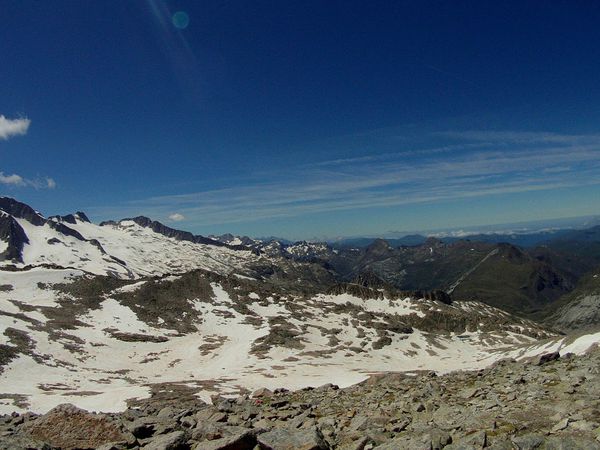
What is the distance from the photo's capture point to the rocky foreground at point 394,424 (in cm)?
1236

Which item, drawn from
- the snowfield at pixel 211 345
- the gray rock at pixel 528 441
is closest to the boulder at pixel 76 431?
the gray rock at pixel 528 441

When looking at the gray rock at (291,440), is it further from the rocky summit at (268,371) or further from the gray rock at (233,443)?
the gray rock at (233,443)

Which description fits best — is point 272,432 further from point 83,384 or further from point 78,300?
point 78,300

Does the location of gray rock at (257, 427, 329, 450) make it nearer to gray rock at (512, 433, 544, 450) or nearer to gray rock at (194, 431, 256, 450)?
gray rock at (194, 431, 256, 450)

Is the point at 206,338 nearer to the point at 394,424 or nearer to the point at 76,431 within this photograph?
the point at 76,431

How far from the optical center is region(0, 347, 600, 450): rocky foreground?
1236 centimetres

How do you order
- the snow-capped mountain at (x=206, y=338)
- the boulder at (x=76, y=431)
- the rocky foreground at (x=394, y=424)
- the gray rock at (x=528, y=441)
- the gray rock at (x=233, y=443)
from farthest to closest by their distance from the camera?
the snow-capped mountain at (x=206, y=338) < the boulder at (x=76, y=431) < the gray rock at (x=233, y=443) < the rocky foreground at (x=394, y=424) < the gray rock at (x=528, y=441)

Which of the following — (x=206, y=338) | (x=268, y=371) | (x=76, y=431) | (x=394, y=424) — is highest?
(x=76, y=431)

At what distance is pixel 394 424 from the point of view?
16.2 meters

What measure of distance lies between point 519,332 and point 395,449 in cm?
15477

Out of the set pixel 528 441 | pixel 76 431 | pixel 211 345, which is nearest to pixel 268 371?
pixel 211 345

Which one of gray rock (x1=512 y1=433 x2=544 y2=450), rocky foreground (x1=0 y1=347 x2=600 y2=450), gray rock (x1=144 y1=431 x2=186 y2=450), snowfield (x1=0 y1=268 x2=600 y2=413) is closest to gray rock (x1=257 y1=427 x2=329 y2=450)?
rocky foreground (x1=0 y1=347 x2=600 y2=450)

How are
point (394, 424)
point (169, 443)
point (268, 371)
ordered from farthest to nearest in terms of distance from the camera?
point (268, 371) < point (394, 424) < point (169, 443)

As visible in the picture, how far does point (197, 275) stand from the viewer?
168 meters
